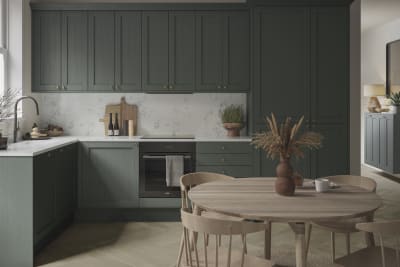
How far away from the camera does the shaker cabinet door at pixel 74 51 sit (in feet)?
19.0

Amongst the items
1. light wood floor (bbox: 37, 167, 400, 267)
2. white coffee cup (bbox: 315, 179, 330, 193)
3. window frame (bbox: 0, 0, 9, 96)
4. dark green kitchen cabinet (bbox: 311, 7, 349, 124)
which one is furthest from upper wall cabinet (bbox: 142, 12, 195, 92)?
white coffee cup (bbox: 315, 179, 330, 193)

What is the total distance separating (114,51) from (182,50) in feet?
2.50

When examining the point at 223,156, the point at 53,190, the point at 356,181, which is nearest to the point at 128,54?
the point at 223,156

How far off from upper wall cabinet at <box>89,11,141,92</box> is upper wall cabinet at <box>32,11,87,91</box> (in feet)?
0.34

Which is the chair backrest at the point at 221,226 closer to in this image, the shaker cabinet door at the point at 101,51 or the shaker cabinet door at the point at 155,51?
the shaker cabinet door at the point at 155,51

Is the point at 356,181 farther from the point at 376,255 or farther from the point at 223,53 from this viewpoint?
the point at 223,53

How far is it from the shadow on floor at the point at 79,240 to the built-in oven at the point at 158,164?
49 centimetres

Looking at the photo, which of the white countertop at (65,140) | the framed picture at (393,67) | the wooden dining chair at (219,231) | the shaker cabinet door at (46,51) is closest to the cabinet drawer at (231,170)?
the white countertop at (65,140)

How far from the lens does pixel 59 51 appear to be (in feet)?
19.1

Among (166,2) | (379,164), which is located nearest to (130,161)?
(166,2)

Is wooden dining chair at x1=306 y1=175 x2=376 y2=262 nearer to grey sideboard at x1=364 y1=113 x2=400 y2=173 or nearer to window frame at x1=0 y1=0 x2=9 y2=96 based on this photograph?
window frame at x1=0 y1=0 x2=9 y2=96

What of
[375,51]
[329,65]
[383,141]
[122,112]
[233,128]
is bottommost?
[383,141]

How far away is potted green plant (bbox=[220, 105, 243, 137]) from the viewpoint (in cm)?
592

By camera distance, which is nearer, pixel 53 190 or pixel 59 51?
pixel 53 190
